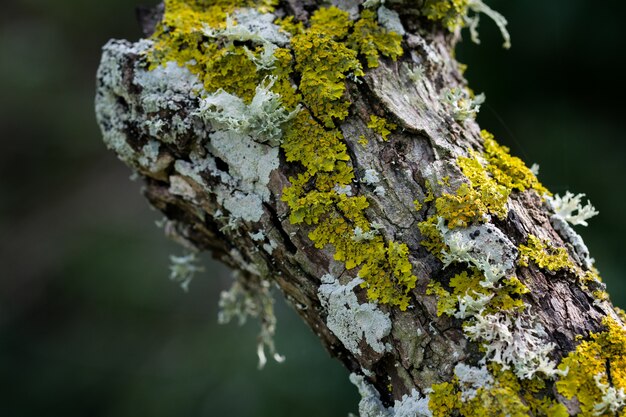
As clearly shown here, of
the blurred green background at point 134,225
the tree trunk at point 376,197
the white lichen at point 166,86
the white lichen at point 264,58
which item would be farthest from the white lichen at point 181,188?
the blurred green background at point 134,225

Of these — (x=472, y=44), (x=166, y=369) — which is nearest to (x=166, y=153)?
(x=472, y=44)

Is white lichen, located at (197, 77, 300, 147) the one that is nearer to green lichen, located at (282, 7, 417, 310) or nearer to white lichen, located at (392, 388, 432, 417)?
green lichen, located at (282, 7, 417, 310)

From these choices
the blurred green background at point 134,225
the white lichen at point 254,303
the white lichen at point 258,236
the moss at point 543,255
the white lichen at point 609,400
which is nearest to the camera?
the white lichen at point 609,400

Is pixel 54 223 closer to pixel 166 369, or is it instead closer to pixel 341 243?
pixel 166 369

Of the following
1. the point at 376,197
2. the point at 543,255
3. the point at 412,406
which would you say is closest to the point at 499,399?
the point at 412,406

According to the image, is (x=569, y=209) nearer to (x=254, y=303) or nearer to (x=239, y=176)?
(x=239, y=176)

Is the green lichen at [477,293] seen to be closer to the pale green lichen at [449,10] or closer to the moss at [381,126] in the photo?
the moss at [381,126]
